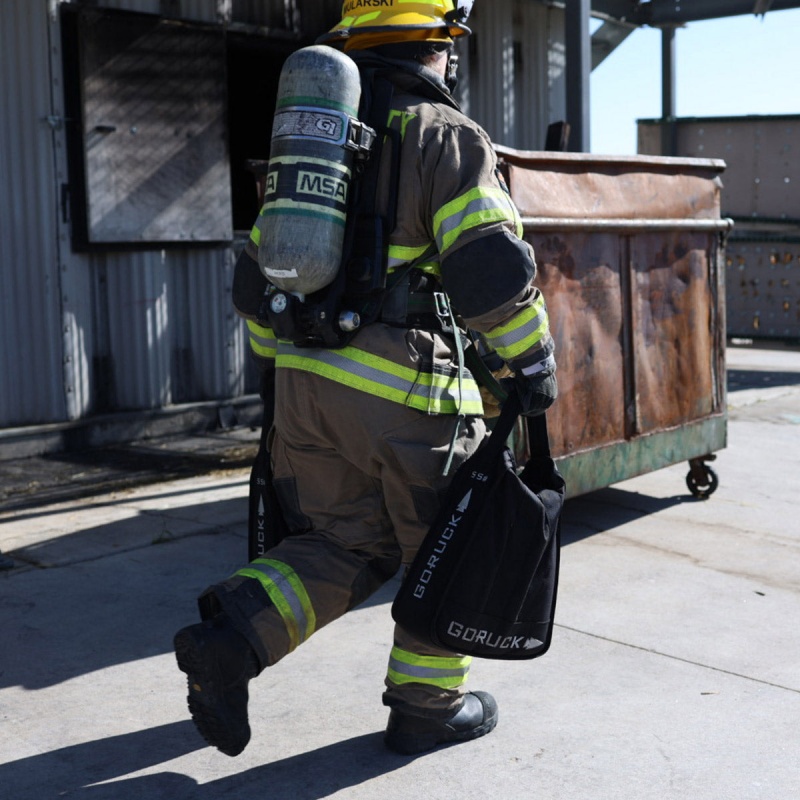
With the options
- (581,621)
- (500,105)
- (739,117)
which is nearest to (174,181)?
(500,105)

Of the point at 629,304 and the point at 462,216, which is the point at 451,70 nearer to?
the point at 462,216

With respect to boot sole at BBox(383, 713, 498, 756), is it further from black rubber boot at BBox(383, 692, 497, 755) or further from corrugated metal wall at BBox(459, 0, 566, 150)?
corrugated metal wall at BBox(459, 0, 566, 150)

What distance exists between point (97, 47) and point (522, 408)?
188 inches

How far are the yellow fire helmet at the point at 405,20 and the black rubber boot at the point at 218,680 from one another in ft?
5.34

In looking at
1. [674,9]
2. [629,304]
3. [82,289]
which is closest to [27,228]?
[82,289]

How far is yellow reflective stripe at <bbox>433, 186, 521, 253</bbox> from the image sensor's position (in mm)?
2844

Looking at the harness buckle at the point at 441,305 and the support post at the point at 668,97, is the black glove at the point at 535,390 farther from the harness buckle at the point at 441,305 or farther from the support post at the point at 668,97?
the support post at the point at 668,97

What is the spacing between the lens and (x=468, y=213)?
2.85 m

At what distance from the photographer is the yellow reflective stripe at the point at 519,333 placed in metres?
2.89

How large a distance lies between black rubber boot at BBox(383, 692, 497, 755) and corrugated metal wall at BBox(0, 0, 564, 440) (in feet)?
13.8

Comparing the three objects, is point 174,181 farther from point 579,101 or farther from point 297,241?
point 297,241

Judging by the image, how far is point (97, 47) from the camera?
6699 millimetres

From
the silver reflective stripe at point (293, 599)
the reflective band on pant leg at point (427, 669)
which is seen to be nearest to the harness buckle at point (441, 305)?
the silver reflective stripe at point (293, 599)

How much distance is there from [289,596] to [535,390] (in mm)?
824
